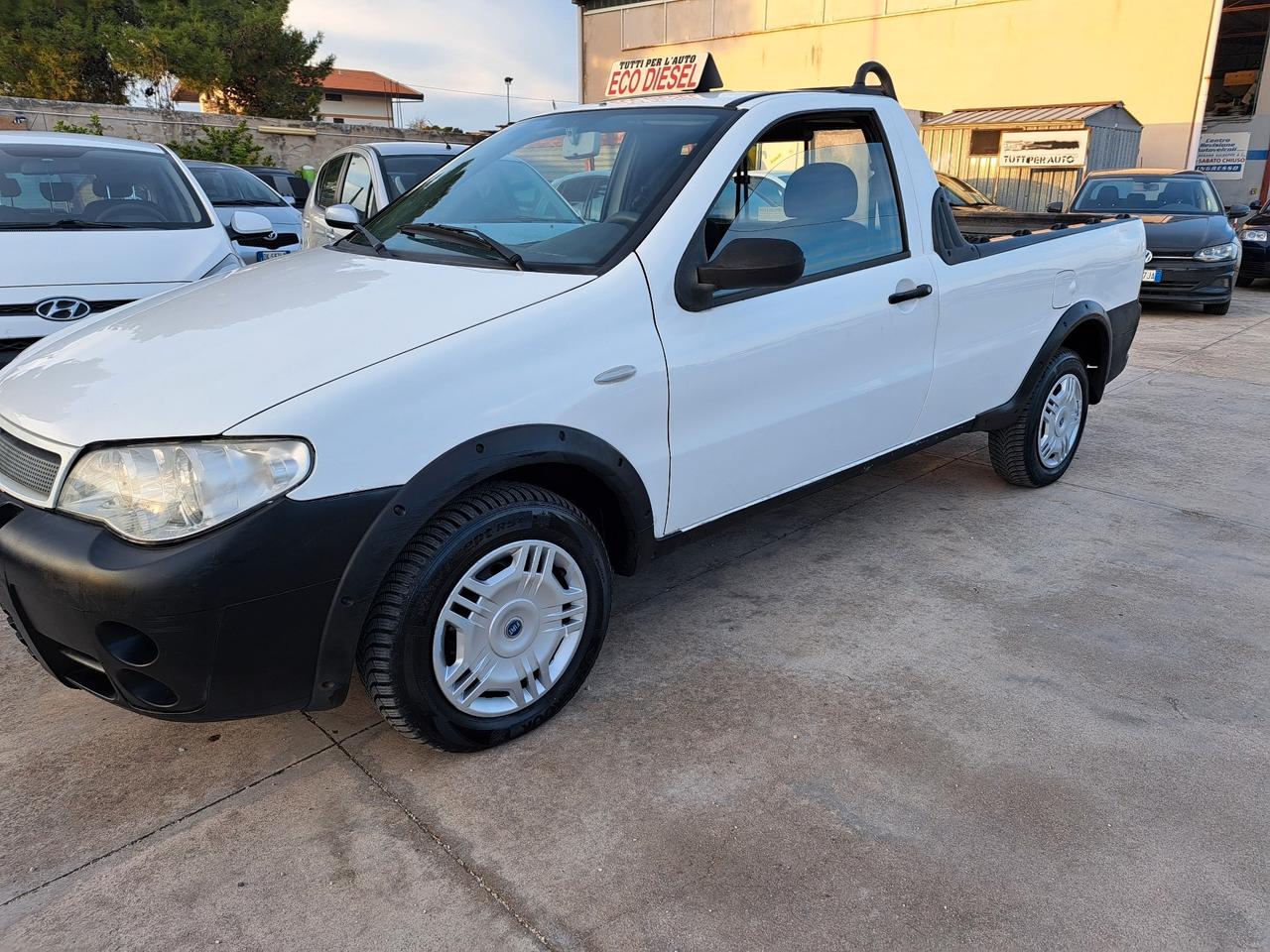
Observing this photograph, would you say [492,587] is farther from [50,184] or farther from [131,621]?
[50,184]

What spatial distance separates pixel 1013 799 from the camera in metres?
2.42

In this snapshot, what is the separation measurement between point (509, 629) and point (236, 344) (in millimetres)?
1022

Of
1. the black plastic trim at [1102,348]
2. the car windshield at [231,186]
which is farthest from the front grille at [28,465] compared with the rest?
the car windshield at [231,186]

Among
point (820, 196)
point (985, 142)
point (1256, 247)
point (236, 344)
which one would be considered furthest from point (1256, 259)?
point (236, 344)

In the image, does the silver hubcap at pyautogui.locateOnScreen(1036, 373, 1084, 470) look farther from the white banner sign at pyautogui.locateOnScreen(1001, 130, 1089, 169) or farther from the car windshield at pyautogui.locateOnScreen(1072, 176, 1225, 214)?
the white banner sign at pyautogui.locateOnScreen(1001, 130, 1089, 169)

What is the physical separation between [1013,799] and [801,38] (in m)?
25.9

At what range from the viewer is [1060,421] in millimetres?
4652

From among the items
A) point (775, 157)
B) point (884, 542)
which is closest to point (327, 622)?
point (775, 157)

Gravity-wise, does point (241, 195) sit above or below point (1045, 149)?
below

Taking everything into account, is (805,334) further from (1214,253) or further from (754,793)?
(1214,253)

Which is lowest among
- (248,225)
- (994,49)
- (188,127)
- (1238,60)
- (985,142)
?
(248,225)

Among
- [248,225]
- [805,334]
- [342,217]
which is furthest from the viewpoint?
[248,225]

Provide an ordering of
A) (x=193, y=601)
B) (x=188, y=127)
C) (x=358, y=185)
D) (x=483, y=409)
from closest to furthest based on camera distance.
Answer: (x=193, y=601), (x=483, y=409), (x=358, y=185), (x=188, y=127)

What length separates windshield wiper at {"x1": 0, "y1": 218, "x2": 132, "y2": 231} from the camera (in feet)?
16.4
